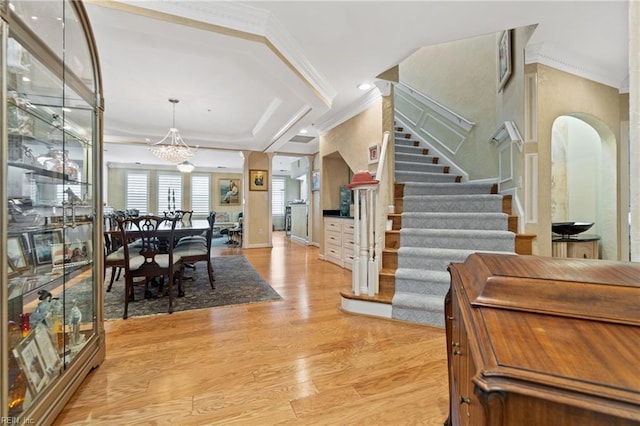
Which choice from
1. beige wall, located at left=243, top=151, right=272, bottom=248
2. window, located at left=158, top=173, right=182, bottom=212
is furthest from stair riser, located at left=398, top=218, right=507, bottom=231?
window, located at left=158, top=173, right=182, bottom=212

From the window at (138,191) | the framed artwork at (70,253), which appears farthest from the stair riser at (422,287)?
the window at (138,191)

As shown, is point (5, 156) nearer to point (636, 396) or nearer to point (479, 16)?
point (636, 396)

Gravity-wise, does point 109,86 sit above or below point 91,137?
above

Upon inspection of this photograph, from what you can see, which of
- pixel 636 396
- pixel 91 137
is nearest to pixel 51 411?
pixel 91 137

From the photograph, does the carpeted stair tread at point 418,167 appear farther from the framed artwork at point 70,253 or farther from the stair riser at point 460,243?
the framed artwork at point 70,253

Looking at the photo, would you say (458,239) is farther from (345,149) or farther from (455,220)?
(345,149)

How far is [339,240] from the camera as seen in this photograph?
4.80 metres

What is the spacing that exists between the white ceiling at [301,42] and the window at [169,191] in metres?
Answer: 6.55

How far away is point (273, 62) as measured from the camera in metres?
2.63

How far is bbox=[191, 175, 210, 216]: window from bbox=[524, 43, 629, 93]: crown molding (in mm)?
10375

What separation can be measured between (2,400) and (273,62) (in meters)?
2.78

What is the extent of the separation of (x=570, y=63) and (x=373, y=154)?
7.24 feet

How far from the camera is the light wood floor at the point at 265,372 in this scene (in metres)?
1.37

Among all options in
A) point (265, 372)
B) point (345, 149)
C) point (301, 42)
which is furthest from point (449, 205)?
point (265, 372)
